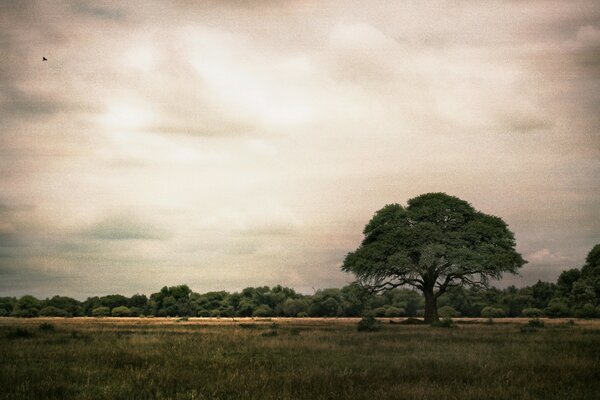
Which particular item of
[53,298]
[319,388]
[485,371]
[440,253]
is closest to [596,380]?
[485,371]

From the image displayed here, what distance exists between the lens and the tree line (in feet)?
230

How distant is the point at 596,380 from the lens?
47.9ft

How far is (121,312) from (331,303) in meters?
40.6

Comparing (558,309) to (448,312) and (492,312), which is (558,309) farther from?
(448,312)

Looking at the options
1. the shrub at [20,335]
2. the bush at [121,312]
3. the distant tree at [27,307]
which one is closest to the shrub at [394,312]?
the bush at [121,312]

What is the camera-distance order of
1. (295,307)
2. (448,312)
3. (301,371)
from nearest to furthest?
(301,371)
(448,312)
(295,307)

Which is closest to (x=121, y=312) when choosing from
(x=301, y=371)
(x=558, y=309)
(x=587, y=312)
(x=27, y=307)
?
(x=27, y=307)

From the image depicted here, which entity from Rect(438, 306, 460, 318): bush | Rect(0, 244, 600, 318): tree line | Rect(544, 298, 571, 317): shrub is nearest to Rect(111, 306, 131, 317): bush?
Rect(0, 244, 600, 318): tree line

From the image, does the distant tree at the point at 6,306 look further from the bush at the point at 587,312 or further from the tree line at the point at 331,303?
the bush at the point at 587,312

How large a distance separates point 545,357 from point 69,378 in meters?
15.9

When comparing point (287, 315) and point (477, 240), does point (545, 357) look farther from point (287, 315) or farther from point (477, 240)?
point (287, 315)

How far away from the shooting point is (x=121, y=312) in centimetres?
10238

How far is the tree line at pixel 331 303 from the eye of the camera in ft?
230

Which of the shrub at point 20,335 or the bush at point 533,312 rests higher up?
the shrub at point 20,335
